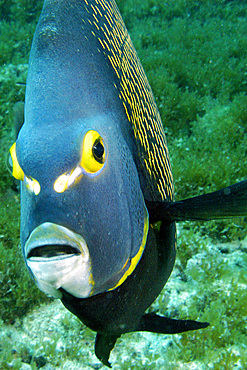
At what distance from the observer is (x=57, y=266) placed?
70cm

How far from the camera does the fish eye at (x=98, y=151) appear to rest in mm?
823

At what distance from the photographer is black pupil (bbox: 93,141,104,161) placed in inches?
32.4

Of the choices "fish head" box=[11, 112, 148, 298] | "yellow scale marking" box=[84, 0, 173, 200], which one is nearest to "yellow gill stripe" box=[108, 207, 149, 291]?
"fish head" box=[11, 112, 148, 298]

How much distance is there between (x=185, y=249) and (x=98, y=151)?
2576mm

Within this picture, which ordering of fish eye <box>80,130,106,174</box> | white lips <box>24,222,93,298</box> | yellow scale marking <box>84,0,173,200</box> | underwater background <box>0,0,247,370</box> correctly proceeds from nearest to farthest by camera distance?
1. white lips <box>24,222,93,298</box>
2. fish eye <box>80,130,106,174</box>
3. yellow scale marking <box>84,0,173,200</box>
4. underwater background <box>0,0,247,370</box>

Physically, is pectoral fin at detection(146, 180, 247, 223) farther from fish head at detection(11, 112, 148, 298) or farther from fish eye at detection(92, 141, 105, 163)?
fish eye at detection(92, 141, 105, 163)

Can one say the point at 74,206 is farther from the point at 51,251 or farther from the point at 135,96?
the point at 135,96

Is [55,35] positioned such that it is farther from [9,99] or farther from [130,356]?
[9,99]

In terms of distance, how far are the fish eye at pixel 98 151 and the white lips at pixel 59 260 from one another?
23 cm

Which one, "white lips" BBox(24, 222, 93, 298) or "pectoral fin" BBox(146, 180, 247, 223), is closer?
"white lips" BBox(24, 222, 93, 298)

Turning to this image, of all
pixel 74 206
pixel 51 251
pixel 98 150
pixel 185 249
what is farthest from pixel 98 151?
pixel 185 249

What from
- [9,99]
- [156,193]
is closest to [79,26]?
[156,193]

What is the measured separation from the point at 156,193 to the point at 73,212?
53 centimetres

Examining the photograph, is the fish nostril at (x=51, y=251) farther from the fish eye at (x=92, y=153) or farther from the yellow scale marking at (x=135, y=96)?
the yellow scale marking at (x=135, y=96)
